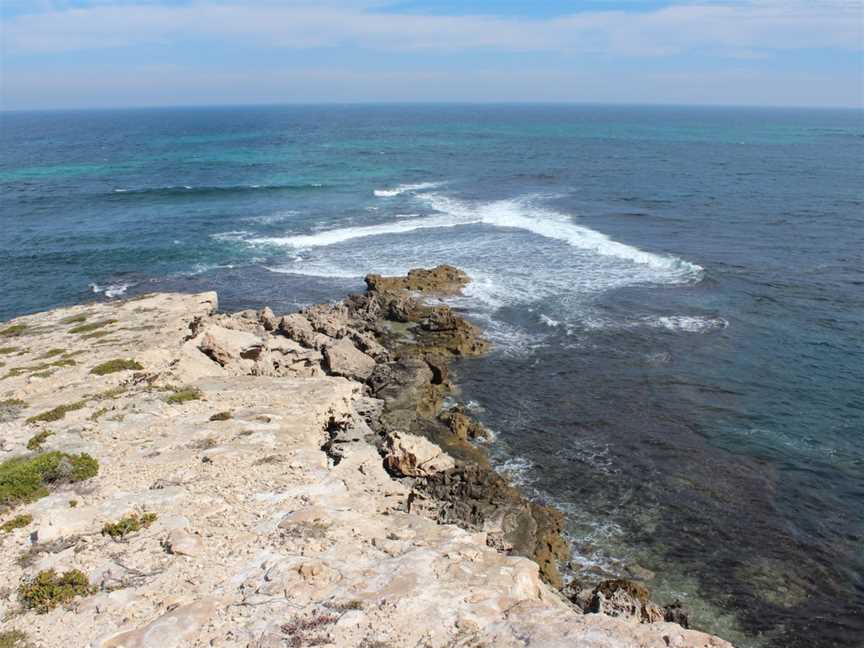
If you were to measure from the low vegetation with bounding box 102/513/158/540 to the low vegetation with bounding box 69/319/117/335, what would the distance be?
19.3 metres

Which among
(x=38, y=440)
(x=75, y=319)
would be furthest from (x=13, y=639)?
(x=75, y=319)

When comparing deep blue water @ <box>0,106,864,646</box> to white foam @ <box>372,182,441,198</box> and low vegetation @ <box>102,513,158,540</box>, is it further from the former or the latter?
low vegetation @ <box>102,513,158,540</box>

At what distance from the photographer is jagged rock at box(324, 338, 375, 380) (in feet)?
98.0

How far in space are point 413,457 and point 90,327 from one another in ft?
71.7

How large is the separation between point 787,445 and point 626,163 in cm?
8840

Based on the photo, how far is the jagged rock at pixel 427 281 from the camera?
43.8m

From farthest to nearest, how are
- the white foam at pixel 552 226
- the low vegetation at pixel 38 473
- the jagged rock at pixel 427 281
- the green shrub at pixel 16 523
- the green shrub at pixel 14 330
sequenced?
the white foam at pixel 552 226
the jagged rock at pixel 427 281
the green shrub at pixel 14 330
the low vegetation at pixel 38 473
the green shrub at pixel 16 523

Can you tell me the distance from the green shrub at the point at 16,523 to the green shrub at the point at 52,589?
9.09ft

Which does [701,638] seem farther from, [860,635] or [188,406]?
[188,406]

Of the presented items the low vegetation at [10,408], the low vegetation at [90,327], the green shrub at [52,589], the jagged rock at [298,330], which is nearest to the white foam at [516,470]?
the jagged rock at [298,330]

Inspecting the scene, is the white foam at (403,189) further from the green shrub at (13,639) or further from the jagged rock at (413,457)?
the green shrub at (13,639)

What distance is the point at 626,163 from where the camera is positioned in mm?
106500

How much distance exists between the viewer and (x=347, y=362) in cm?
3044

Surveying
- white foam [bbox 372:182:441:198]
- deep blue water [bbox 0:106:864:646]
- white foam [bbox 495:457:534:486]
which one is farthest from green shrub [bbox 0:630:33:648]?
white foam [bbox 372:182:441:198]
